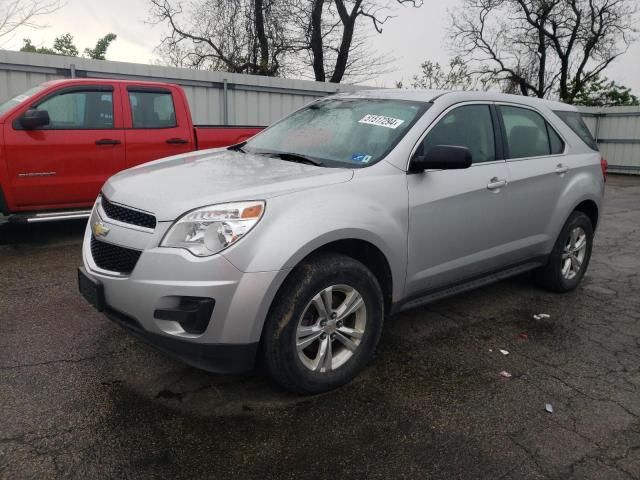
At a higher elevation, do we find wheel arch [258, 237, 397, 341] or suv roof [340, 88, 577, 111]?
suv roof [340, 88, 577, 111]

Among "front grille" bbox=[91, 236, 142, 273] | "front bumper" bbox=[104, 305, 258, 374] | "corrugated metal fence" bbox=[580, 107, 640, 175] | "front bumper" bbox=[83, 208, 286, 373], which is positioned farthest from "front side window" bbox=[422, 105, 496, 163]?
"corrugated metal fence" bbox=[580, 107, 640, 175]

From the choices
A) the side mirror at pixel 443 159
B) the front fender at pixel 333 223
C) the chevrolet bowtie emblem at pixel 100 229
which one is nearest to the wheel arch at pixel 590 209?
the side mirror at pixel 443 159

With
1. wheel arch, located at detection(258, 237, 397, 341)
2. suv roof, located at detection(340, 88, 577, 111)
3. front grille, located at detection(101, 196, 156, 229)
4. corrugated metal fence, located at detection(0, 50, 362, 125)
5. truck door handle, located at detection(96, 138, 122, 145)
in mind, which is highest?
corrugated metal fence, located at detection(0, 50, 362, 125)

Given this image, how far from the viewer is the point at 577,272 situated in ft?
16.7

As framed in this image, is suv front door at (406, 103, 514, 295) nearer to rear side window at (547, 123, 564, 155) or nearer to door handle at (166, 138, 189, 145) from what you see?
rear side window at (547, 123, 564, 155)

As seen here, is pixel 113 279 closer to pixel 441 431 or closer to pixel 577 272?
pixel 441 431

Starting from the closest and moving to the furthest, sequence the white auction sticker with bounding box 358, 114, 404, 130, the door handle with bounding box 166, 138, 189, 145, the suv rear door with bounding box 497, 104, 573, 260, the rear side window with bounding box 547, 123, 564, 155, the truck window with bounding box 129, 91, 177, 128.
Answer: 1. the white auction sticker with bounding box 358, 114, 404, 130
2. the suv rear door with bounding box 497, 104, 573, 260
3. the rear side window with bounding box 547, 123, 564, 155
4. the truck window with bounding box 129, 91, 177, 128
5. the door handle with bounding box 166, 138, 189, 145

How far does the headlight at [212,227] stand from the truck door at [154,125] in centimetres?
428

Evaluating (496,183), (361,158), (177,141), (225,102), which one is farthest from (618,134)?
(361,158)

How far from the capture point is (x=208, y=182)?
9.80 ft

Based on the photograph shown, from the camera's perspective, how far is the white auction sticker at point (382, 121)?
142 inches

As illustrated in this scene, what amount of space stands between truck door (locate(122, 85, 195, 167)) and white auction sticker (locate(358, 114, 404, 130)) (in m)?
3.79

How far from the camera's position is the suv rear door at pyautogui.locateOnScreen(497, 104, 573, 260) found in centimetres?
419

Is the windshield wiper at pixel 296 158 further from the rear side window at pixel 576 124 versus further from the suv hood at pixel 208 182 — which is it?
the rear side window at pixel 576 124
